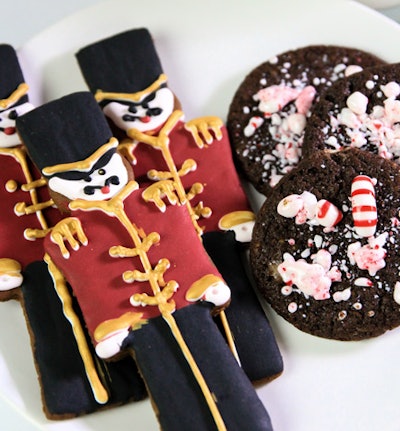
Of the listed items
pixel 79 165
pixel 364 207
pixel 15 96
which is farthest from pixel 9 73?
pixel 364 207

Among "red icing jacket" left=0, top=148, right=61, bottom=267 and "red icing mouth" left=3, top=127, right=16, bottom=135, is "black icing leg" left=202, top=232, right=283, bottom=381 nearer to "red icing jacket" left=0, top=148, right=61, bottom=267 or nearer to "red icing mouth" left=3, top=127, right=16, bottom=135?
"red icing jacket" left=0, top=148, right=61, bottom=267

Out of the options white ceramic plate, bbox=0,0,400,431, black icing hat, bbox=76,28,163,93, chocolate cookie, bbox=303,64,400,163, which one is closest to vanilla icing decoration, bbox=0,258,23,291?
white ceramic plate, bbox=0,0,400,431

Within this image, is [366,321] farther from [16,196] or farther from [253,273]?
[16,196]

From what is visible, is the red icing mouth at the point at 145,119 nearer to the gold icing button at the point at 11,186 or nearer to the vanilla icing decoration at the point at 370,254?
the gold icing button at the point at 11,186

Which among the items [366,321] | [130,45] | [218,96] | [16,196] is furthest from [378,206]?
[16,196]

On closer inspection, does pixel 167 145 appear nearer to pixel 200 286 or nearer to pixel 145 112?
pixel 145 112

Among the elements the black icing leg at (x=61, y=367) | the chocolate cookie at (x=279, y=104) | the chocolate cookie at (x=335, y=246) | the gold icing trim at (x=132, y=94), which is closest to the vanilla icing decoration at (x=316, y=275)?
the chocolate cookie at (x=335, y=246)

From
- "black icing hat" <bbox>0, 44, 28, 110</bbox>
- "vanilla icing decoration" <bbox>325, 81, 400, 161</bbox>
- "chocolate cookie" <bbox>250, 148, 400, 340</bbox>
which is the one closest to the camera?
"chocolate cookie" <bbox>250, 148, 400, 340</bbox>
